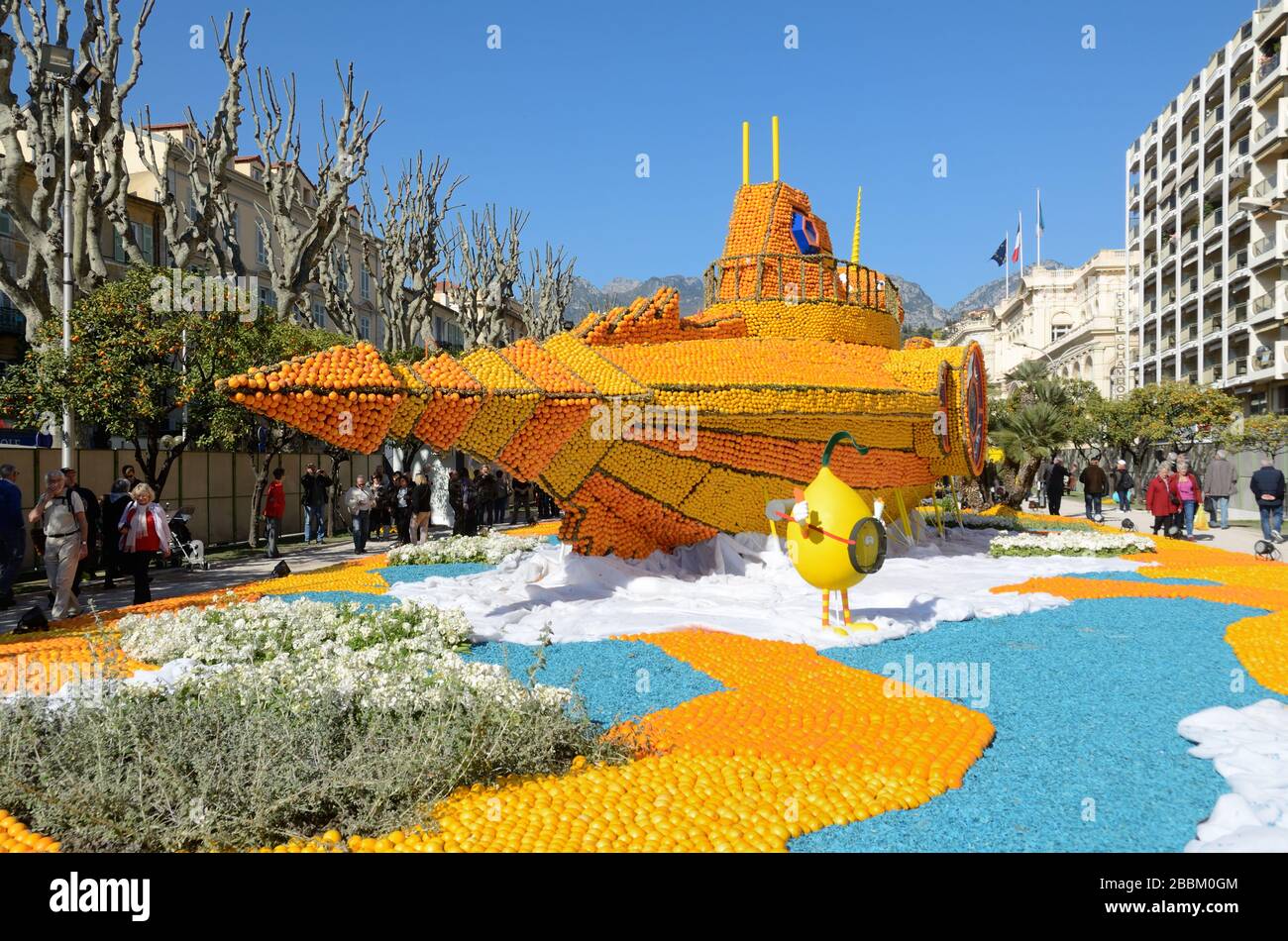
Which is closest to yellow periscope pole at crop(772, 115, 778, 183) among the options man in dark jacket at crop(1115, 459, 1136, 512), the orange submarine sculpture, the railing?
the orange submarine sculpture

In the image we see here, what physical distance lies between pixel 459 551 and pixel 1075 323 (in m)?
72.9

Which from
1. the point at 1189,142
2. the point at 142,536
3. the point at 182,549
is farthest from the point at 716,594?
the point at 1189,142

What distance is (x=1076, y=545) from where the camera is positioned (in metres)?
14.6

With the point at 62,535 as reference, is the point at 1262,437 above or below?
above

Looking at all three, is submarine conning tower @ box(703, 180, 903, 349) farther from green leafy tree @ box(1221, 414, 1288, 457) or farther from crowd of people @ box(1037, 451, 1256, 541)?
green leafy tree @ box(1221, 414, 1288, 457)

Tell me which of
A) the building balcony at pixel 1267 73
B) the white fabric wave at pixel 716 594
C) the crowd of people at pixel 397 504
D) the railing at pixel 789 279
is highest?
the building balcony at pixel 1267 73

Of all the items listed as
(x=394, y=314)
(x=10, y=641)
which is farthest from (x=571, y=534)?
(x=394, y=314)

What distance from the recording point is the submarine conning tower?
12984 mm

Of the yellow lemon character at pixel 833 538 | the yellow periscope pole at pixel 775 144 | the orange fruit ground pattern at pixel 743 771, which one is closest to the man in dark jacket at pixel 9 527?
the orange fruit ground pattern at pixel 743 771

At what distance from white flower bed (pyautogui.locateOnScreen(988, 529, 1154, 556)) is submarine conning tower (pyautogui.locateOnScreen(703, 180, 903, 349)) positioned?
416cm

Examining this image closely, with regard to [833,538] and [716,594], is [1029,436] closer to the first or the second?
[716,594]

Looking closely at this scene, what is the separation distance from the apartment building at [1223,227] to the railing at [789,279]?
90.4 ft

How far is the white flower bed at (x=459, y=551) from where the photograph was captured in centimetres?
1402

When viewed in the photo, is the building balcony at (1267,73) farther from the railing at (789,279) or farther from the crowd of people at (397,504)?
the crowd of people at (397,504)
